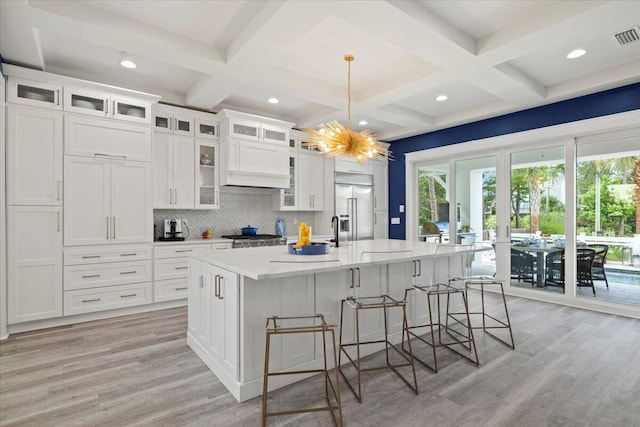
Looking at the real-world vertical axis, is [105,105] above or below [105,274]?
above

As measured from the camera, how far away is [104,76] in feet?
13.3

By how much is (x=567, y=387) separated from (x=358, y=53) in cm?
339

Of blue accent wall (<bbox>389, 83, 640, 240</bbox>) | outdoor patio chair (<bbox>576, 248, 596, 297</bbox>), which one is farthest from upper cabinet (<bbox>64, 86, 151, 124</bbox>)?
outdoor patio chair (<bbox>576, 248, 596, 297</bbox>)

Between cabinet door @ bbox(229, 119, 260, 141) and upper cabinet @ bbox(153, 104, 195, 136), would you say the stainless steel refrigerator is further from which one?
upper cabinet @ bbox(153, 104, 195, 136)

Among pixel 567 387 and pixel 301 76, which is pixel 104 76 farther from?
pixel 567 387

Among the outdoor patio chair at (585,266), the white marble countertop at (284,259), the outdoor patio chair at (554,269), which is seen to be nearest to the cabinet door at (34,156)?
the white marble countertop at (284,259)

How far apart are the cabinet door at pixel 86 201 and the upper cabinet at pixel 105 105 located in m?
0.55

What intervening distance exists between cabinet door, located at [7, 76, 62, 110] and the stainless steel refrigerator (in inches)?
164

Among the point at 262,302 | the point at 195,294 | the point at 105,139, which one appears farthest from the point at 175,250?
the point at 262,302

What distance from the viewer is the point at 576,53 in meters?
3.47

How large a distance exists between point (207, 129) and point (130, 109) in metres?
1.07

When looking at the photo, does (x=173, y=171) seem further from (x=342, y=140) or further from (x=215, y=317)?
(x=215, y=317)

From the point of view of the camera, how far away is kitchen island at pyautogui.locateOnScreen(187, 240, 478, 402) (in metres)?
2.22

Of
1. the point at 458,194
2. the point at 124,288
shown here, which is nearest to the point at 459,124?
the point at 458,194
